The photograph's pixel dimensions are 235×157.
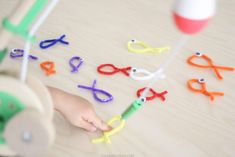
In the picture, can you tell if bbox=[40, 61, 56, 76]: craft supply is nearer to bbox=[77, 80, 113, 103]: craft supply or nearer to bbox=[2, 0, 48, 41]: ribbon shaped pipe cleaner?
bbox=[77, 80, 113, 103]: craft supply

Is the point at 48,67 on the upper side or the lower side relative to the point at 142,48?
lower

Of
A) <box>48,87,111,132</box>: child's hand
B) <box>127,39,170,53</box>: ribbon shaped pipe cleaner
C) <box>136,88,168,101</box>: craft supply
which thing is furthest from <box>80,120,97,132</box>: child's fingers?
<box>127,39,170,53</box>: ribbon shaped pipe cleaner

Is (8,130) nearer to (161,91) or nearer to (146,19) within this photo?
(161,91)

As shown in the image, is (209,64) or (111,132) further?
(209,64)

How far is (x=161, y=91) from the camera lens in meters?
0.62

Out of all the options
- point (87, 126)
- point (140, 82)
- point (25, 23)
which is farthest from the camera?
point (140, 82)

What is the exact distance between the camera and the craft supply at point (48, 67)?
25.4 inches

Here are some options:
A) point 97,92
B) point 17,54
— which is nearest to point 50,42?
point 17,54

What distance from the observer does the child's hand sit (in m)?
0.54

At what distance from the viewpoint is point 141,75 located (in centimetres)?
66

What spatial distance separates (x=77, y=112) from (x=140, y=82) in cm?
15

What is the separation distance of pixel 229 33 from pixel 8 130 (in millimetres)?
590

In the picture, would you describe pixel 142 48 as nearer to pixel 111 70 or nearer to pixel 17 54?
pixel 111 70

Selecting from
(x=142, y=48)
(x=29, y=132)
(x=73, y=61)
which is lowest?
(x=29, y=132)
